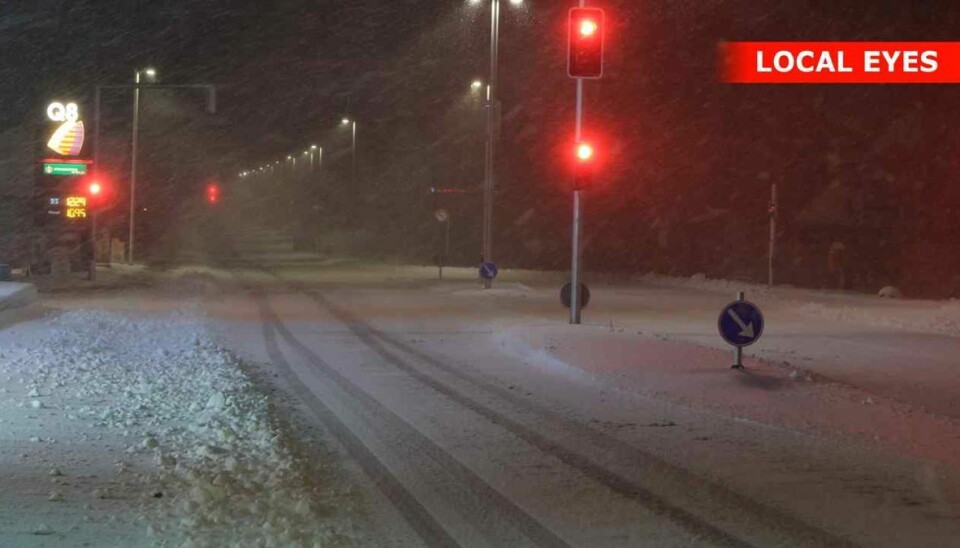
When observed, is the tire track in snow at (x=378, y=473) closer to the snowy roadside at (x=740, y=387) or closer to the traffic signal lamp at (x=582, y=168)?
the snowy roadside at (x=740, y=387)

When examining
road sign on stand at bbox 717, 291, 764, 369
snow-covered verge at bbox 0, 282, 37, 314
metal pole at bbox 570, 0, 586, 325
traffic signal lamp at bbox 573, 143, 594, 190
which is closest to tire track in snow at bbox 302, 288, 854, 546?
road sign on stand at bbox 717, 291, 764, 369

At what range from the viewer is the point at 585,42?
65.1ft

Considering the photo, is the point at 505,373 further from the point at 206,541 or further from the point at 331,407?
the point at 206,541

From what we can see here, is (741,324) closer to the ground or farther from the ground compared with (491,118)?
closer to the ground

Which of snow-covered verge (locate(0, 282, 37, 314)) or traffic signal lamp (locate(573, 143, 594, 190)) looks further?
snow-covered verge (locate(0, 282, 37, 314))

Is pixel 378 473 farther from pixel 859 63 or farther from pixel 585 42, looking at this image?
pixel 859 63

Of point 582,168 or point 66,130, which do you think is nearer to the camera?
point 582,168

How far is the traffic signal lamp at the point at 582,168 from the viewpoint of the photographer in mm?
21031

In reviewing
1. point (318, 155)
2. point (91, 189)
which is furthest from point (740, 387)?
point (318, 155)

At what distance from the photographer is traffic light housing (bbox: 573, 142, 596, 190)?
69.0 ft

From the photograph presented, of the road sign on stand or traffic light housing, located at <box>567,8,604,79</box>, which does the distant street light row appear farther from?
the road sign on stand

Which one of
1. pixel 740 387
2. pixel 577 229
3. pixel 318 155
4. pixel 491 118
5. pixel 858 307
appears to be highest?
pixel 318 155

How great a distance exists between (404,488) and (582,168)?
43.6 ft

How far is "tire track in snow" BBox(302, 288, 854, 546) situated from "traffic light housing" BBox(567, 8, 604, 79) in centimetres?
702
